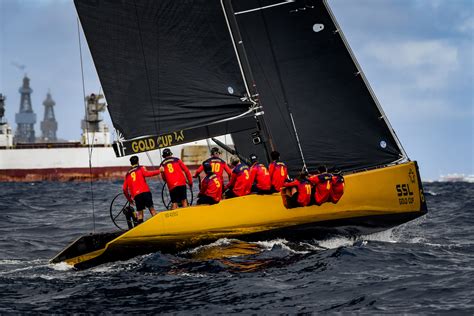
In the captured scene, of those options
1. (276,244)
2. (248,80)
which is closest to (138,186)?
(276,244)

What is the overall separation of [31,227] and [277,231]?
7.22 meters

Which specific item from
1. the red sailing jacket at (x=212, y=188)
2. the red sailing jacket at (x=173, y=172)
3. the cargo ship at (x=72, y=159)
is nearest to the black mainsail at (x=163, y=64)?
the red sailing jacket at (x=173, y=172)

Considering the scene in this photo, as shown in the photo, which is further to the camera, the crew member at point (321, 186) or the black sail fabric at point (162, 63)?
the black sail fabric at point (162, 63)

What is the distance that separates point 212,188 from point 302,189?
55.6 inches

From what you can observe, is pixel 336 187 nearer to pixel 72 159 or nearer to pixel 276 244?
pixel 276 244

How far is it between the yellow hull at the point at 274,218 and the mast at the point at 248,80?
1.36 meters

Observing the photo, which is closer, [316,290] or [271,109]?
[316,290]

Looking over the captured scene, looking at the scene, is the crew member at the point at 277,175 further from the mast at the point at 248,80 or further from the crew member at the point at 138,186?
the crew member at the point at 138,186

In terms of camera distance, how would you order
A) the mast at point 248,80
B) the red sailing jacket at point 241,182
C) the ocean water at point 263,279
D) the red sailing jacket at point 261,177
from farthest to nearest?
1. the mast at point 248,80
2. the red sailing jacket at point 241,182
3. the red sailing jacket at point 261,177
4. the ocean water at point 263,279

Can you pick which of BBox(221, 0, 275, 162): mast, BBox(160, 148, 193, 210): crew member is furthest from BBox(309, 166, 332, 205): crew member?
BBox(160, 148, 193, 210): crew member

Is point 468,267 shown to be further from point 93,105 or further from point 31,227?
point 93,105

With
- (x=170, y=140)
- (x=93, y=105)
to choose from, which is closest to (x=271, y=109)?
(x=170, y=140)

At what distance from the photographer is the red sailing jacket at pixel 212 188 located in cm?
1079

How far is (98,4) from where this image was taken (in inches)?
456
